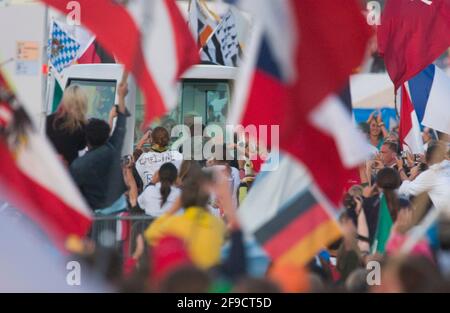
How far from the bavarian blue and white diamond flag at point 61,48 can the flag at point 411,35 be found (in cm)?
446

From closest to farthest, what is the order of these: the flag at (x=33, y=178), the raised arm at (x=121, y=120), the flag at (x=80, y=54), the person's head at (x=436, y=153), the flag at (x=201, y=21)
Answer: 1. the flag at (x=33, y=178)
2. the raised arm at (x=121, y=120)
3. the person's head at (x=436, y=153)
4. the flag at (x=80, y=54)
5. the flag at (x=201, y=21)

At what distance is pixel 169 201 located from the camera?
8.63 m

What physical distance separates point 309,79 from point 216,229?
1.01 metres

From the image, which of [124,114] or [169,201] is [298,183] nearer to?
[124,114]

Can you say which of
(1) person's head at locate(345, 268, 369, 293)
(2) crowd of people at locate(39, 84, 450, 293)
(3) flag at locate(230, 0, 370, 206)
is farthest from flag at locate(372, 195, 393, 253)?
(3) flag at locate(230, 0, 370, 206)

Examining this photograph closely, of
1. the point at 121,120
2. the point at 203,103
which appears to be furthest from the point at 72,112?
the point at 203,103

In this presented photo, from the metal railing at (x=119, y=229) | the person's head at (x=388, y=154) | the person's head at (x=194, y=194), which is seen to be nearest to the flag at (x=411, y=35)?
the person's head at (x=388, y=154)

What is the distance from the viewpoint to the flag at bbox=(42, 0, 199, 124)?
Result: 7.23 meters

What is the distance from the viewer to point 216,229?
6383mm

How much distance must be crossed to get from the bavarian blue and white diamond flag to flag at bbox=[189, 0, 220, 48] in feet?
4.80

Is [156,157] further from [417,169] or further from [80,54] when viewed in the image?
[80,54]

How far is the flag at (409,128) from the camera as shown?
1202 centimetres

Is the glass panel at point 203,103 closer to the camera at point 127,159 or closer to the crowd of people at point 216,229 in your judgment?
the camera at point 127,159

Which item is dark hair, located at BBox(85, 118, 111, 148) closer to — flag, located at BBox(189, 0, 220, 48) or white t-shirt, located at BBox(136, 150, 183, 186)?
white t-shirt, located at BBox(136, 150, 183, 186)
